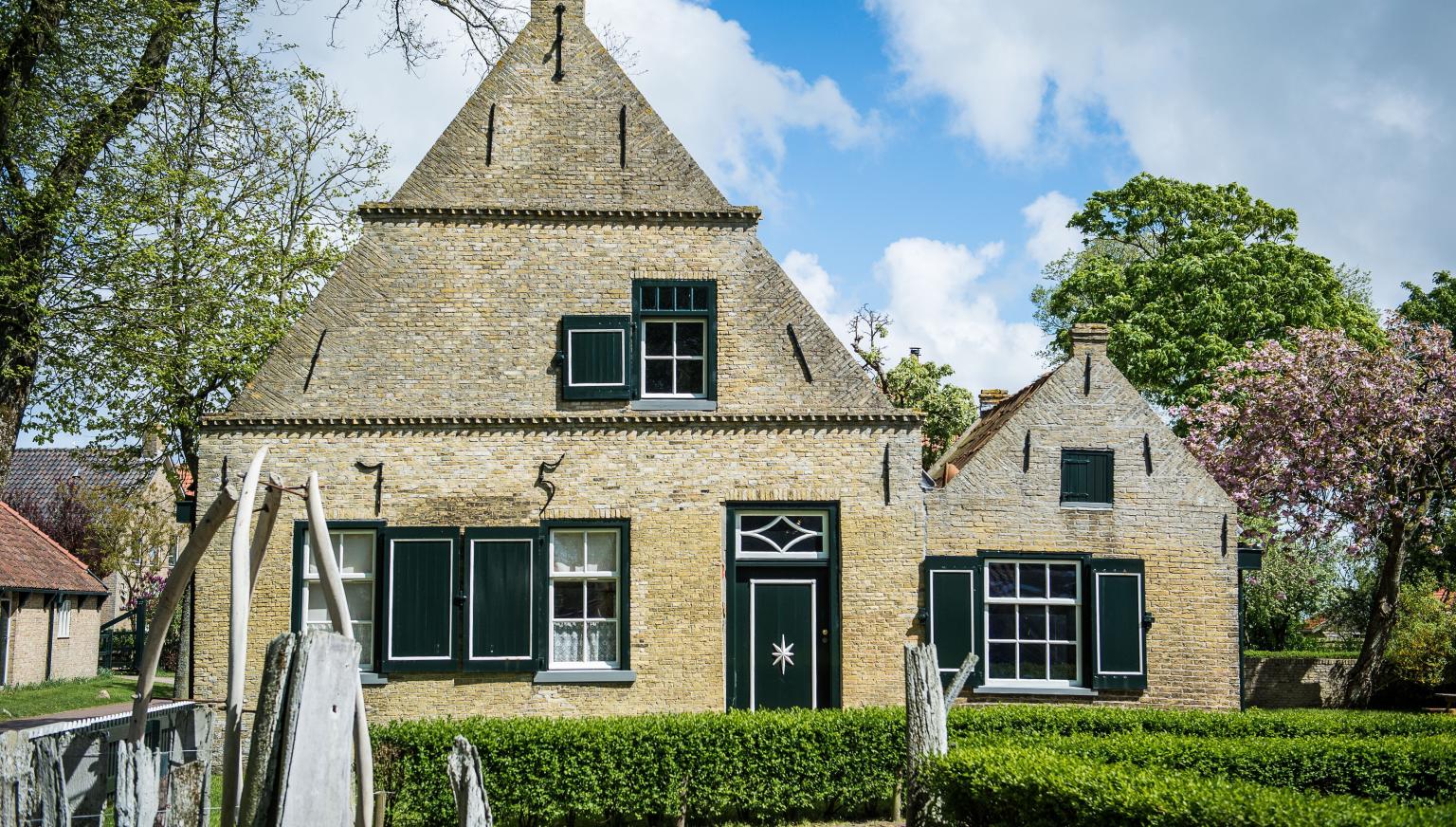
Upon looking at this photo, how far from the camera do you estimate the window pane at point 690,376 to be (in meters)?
14.5

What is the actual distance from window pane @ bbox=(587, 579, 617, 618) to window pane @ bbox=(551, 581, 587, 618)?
2.7 inches

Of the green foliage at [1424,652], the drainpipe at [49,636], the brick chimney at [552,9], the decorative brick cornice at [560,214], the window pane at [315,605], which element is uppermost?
the brick chimney at [552,9]

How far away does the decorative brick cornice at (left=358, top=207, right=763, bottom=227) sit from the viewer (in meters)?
14.5

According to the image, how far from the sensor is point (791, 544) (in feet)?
46.5

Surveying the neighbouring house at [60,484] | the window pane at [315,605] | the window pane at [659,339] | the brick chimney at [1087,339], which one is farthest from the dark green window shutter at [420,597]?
the neighbouring house at [60,484]

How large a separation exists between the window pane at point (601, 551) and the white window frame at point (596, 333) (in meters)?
1.73

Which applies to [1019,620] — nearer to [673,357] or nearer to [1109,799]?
[673,357]

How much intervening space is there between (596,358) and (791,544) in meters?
3.15

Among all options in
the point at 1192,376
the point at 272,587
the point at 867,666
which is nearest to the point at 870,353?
the point at 1192,376

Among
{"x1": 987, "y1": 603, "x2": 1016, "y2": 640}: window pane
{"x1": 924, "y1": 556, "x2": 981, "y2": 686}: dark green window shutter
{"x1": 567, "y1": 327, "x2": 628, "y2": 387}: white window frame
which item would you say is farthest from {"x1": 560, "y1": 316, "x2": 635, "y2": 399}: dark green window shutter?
{"x1": 987, "y1": 603, "x2": 1016, "y2": 640}: window pane

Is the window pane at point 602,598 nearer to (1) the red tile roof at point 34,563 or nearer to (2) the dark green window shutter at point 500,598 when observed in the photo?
(2) the dark green window shutter at point 500,598

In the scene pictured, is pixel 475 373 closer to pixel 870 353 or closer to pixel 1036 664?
pixel 1036 664

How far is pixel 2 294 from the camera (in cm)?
1512

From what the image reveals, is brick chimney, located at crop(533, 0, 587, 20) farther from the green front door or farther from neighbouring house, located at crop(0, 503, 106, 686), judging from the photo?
neighbouring house, located at crop(0, 503, 106, 686)
